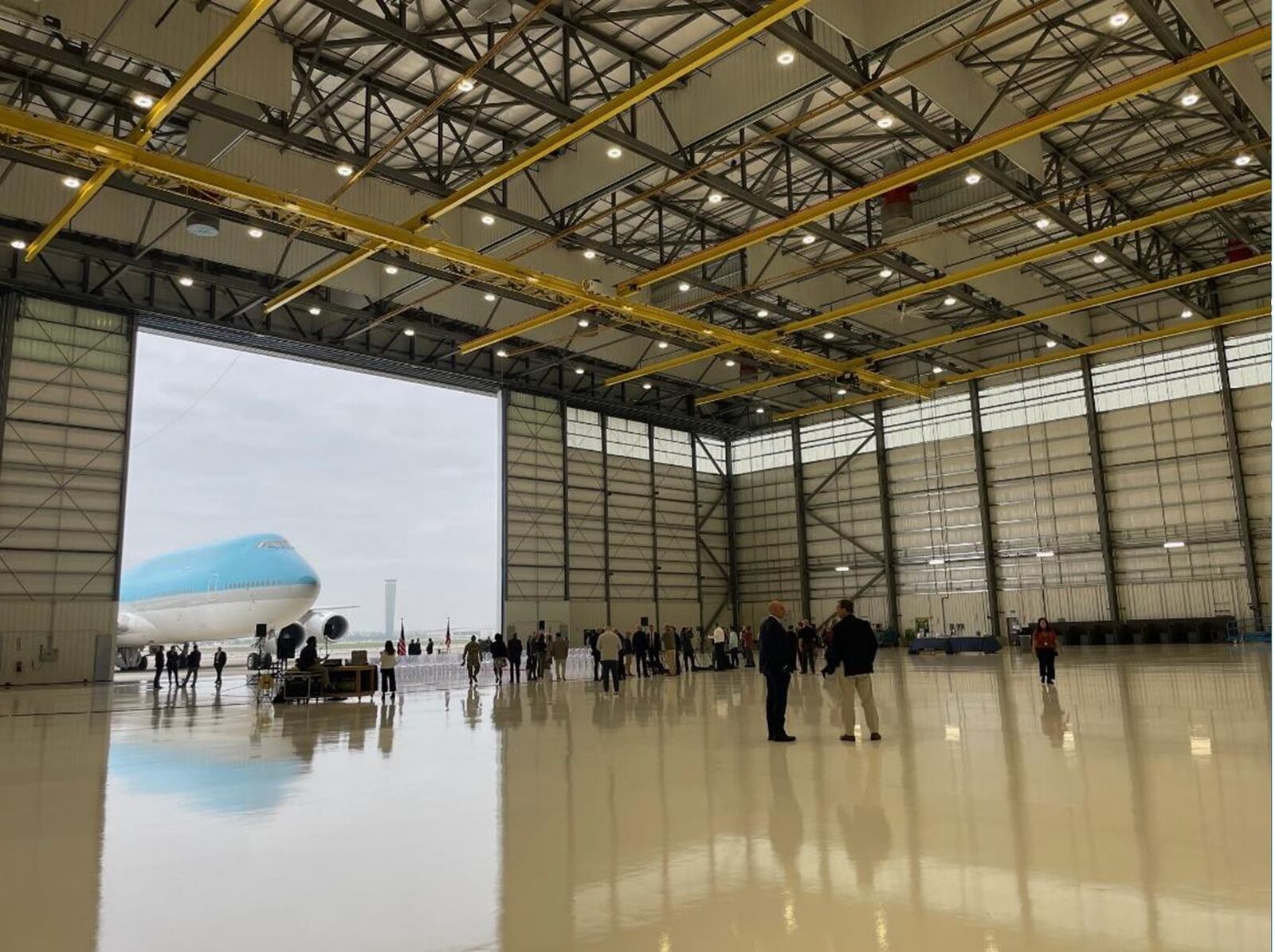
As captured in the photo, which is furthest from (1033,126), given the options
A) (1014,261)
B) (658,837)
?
(658,837)

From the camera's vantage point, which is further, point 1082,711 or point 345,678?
point 345,678

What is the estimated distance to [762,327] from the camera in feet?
127

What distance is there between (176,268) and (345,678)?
15778 millimetres

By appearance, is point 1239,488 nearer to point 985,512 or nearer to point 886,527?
point 985,512

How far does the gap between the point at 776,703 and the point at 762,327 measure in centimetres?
2928

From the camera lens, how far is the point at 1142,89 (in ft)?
56.1

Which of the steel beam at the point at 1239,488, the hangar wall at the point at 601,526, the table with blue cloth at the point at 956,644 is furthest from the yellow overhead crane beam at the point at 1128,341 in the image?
the hangar wall at the point at 601,526

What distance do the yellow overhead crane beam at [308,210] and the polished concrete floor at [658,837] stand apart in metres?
11.9

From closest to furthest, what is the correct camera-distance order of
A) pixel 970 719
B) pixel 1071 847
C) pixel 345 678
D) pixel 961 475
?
pixel 1071 847
pixel 970 719
pixel 345 678
pixel 961 475

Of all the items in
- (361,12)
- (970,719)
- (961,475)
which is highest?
(361,12)

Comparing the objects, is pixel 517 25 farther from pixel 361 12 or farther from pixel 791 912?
pixel 791 912

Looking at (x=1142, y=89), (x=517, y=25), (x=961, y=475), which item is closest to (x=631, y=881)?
(x=517, y=25)

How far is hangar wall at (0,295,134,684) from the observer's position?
2750 cm

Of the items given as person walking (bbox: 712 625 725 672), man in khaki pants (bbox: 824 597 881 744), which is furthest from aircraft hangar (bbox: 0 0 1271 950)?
person walking (bbox: 712 625 725 672)
